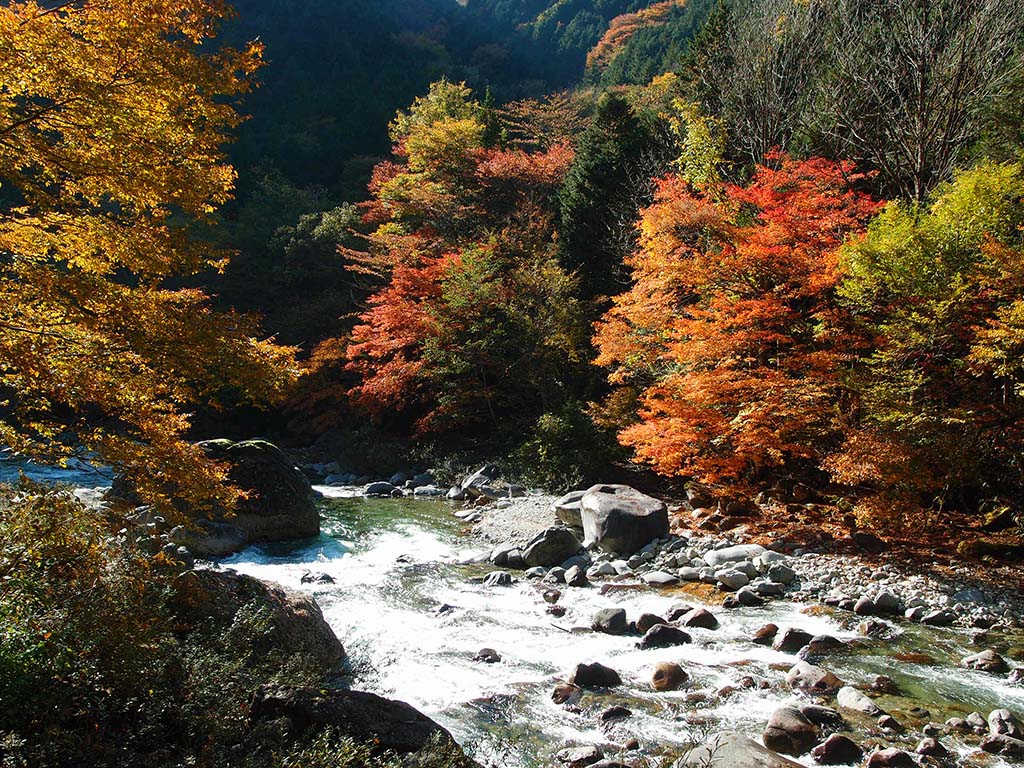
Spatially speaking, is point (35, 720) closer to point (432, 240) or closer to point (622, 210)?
point (622, 210)

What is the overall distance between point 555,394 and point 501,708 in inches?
560

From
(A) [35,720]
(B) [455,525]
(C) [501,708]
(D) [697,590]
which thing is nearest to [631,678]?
(C) [501,708]

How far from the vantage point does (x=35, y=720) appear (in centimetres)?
378

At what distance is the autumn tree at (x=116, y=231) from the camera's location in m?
5.24

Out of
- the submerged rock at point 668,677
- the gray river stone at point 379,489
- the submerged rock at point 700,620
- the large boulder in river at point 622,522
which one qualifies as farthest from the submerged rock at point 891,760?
the gray river stone at point 379,489

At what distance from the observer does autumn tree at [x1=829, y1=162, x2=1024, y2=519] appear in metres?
9.12

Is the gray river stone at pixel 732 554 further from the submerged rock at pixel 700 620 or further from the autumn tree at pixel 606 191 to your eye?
the autumn tree at pixel 606 191

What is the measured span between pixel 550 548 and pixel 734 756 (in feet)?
22.8

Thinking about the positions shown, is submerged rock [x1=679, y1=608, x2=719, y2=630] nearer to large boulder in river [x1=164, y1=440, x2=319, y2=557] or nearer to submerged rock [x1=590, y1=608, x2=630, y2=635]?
submerged rock [x1=590, y1=608, x2=630, y2=635]

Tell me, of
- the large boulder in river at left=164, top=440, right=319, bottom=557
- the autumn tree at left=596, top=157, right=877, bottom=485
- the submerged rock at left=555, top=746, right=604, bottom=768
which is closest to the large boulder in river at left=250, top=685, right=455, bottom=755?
the submerged rock at left=555, top=746, right=604, bottom=768

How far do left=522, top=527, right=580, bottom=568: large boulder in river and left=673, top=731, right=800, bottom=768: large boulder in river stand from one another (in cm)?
650

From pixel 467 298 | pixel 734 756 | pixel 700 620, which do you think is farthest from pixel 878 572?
pixel 467 298

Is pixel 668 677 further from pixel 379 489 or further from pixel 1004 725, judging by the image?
pixel 379 489

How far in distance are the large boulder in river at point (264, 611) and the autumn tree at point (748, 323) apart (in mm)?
7596
